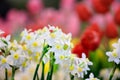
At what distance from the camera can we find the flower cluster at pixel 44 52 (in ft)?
3.46

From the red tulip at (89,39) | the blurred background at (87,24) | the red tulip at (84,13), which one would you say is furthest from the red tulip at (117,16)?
the red tulip at (89,39)

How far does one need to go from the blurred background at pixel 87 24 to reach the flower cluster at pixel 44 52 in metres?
0.32

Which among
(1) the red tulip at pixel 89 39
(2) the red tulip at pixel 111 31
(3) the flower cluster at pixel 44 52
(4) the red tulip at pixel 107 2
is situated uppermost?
(4) the red tulip at pixel 107 2

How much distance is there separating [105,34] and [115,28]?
0.14 m

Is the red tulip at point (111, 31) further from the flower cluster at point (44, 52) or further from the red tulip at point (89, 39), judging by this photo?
the flower cluster at point (44, 52)

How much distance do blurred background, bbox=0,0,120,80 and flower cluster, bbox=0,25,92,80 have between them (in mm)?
318

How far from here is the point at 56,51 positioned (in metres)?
1.04

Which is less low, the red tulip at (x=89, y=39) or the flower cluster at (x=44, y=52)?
the red tulip at (x=89, y=39)

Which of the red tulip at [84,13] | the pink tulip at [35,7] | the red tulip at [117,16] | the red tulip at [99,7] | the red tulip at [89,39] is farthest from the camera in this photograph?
the pink tulip at [35,7]

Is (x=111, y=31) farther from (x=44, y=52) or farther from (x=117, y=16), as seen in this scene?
(x=44, y=52)

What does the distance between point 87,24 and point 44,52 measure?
165 centimetres

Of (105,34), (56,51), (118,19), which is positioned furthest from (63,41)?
(105,34)

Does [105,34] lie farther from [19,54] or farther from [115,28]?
[19,54]

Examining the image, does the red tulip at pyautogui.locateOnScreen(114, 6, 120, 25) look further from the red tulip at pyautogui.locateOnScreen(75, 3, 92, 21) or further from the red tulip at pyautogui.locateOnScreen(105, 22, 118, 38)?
the red tulip at pyautogui.locateOnScreen(75, 3, 92, 21)
